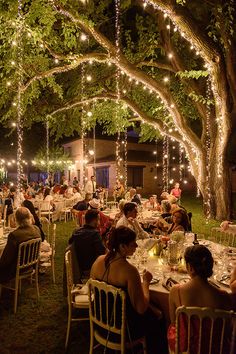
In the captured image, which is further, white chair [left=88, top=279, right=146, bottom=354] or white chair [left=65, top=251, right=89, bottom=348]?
Result: white chair [left=65, top=251, right=89, bottom=348]

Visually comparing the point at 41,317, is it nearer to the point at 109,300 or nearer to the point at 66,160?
the point at 109,300

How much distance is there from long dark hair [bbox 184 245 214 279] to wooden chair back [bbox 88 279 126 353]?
655 millimetres

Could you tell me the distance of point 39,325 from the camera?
195 inches

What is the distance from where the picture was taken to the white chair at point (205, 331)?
2689mm

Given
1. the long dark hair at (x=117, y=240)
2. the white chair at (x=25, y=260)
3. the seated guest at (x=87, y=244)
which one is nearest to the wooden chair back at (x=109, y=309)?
the long dark hair at (x=117, y=240)

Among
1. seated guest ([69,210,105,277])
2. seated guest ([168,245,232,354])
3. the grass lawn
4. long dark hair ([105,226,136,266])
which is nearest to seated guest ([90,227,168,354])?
long dark hair ([105,226,136,266])

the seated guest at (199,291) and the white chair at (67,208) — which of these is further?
the white chair at (67,208)

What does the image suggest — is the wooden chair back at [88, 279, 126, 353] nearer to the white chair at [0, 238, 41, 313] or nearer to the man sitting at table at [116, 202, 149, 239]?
the white chair at [0, 238, 41, 313]

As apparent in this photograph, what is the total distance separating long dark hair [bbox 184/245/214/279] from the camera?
115 inches

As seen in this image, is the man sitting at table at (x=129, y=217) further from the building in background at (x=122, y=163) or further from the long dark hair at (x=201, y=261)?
the building in background at (x=122, y=163)

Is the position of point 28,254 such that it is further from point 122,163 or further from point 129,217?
point 122,163

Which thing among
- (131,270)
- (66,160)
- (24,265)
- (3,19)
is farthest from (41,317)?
(66,160)

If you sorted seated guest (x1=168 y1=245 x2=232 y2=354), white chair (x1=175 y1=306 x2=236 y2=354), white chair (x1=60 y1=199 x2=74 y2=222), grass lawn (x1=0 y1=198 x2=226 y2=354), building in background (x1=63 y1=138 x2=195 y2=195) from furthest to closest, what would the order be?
building in background (x1=63 y1=138 x2=195 y2=195)
white chair (x1=60 y1=199 x2=74 y2=222)
grass lawn (x1=0 y1=198 x2=226 y2=354)
seated guest (x1=168 y1=245 x2=232 y2=354)
white chair (x1=175 y1=306 x2=236 y2=354)

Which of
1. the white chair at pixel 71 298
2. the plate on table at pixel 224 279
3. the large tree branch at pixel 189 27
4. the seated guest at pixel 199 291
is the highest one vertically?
the large tree branch at pixel 189 27
